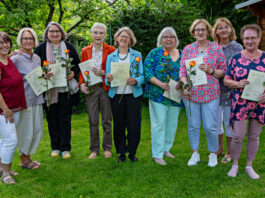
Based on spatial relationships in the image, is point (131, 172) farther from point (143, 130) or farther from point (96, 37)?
point (143, 130)

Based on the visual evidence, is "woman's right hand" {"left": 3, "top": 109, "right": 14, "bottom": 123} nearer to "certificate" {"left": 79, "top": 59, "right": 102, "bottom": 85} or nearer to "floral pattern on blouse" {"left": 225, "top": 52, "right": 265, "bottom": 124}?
"certificate" {"left": 79, "top": 59, "right": 102, "bottom": 85}

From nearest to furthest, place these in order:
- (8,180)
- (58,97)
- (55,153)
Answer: (8,180), (58,97), (55,153)

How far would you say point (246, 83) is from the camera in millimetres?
3492

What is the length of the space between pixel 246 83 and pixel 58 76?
291 centimetres

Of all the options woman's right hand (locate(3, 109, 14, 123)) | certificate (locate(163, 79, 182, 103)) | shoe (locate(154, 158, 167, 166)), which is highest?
certificate (locate(163, 79, 182, 103))

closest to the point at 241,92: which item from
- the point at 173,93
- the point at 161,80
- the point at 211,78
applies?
the point at 211,78

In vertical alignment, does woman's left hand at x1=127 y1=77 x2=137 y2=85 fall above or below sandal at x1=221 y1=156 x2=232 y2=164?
above

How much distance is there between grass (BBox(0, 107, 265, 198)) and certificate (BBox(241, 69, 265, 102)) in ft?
3.92

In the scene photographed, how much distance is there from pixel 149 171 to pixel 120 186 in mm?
634

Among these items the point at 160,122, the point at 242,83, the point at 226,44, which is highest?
the point at 226,44

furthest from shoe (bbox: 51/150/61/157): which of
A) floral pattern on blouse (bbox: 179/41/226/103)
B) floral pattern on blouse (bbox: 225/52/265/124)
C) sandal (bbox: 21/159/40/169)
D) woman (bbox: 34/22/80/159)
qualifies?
floral pattern on blouse (bbox: 225/52/265/124)

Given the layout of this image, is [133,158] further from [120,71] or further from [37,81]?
[37,81]

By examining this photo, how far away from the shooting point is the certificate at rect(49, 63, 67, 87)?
432 centimetres

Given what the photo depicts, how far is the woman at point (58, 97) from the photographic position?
4.45m
